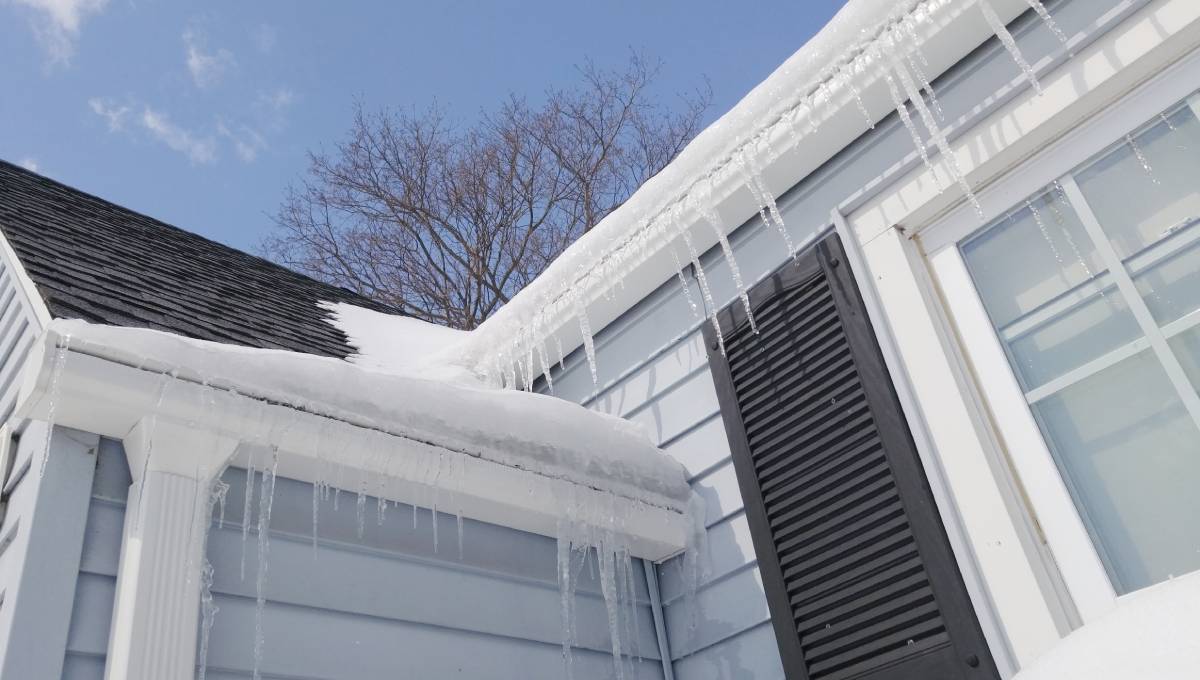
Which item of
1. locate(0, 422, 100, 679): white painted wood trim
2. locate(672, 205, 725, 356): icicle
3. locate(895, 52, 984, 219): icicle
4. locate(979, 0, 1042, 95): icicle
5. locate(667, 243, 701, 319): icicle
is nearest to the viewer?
locate(0, 422, 100, 679): white painted wood trim

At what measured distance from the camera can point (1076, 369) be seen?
196 cm

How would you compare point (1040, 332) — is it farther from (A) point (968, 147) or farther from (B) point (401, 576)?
(B) point (401, 576)

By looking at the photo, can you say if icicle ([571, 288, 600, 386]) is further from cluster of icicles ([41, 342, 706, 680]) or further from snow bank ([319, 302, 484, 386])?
cluster of icicles ([41, 342, 706, 680])

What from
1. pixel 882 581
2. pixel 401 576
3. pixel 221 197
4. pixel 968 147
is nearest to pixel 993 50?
pixel 968 147

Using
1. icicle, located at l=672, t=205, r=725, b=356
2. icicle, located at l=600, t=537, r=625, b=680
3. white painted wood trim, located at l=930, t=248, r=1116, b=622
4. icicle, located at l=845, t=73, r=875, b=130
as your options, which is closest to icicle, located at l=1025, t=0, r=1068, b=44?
icicle, located at l=845, t=73, r=875, b=130

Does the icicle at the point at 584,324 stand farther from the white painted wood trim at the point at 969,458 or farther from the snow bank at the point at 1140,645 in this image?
the snow bank at the point at 1140,645

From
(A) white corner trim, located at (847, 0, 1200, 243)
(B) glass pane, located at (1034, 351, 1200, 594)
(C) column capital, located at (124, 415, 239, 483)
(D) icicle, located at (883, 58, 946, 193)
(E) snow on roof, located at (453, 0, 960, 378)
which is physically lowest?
(B) glass pane, located at (1034, 351, 1200, 594)

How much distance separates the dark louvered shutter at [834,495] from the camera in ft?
6.64

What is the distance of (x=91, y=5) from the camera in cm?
1542

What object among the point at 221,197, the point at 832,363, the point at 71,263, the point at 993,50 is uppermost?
the point at 221,197

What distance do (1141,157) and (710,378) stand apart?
4.52ft

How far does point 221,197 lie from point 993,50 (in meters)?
10.6

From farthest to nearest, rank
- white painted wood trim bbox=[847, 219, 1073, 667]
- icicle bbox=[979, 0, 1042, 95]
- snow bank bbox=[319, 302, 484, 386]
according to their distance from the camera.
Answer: snow bank bbox=[319, 302, 484, 386]
icicle bbox=[979, 0, 1042, 95]
white painted wood trim bbox=[847, 219, 1073, 667]

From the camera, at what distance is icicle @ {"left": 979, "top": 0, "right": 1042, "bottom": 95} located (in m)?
2.13
